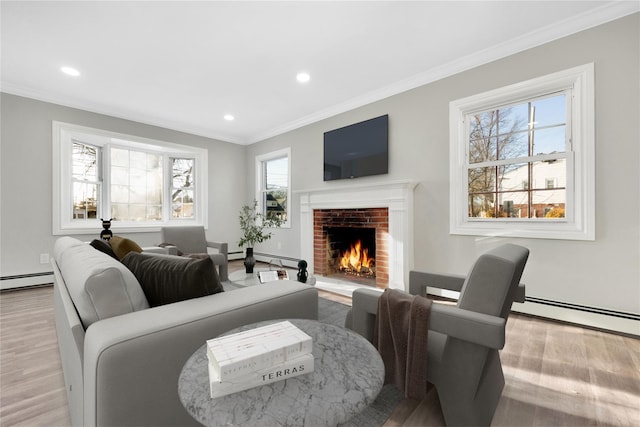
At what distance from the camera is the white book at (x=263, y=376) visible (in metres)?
0.68

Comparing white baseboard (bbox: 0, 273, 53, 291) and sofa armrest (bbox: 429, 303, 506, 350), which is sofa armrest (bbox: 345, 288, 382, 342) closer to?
sofa armrest (bbox: 429, 303, 506, 350)

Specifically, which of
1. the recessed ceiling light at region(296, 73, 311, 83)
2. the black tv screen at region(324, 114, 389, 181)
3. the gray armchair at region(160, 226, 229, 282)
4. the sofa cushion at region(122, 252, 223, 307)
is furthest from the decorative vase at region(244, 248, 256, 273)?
the recessed ceiling light at region(296, 73, 311, 83)

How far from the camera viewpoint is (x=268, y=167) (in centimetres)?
559

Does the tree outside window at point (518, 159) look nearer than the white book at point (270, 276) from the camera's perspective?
Yes

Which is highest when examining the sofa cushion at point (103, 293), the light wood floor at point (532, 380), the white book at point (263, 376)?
the sofa cushion at point (103, 293)

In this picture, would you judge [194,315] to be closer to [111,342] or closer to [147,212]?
[111,342]

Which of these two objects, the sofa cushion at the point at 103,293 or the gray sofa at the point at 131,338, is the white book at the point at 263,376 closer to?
the gray sofa at the point at 131,338

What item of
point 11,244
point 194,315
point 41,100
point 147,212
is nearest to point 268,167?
point 147,212

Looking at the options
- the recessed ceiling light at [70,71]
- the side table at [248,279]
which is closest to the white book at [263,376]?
the side table at [248,279]

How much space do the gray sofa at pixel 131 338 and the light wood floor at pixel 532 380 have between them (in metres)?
0.81

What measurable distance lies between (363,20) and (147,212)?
4474 mm

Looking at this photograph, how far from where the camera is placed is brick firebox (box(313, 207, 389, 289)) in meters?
3.53

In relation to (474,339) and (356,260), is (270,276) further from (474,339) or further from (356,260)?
(474,339)

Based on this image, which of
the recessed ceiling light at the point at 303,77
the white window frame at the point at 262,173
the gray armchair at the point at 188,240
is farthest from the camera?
the white window frame at the point at 262,173
